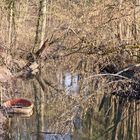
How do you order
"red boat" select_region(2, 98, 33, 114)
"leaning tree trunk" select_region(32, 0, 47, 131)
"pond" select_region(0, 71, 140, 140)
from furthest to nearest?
"leaning tree trunk" select_region(32, 0, 47, 131) < "red boat" select_region(2, 98, 33, 114) < "pond" select_region(0, 71, 140, 140)

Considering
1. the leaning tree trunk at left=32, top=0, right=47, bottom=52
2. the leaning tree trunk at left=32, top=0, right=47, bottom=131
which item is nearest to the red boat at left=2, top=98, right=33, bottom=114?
the leaning tree trunk at left=32, top=0, right=47, bottom=131

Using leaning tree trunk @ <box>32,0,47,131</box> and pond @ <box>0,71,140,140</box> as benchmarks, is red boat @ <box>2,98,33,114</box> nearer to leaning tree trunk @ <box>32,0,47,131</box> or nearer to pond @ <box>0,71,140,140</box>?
pond @ <box>0,71,140,140</box>

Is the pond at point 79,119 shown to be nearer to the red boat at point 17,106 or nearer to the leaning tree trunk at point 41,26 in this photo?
the red boat at point 17,106

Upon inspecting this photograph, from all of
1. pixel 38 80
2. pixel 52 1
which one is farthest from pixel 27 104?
pixel 52 1

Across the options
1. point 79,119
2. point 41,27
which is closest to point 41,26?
point 41,27

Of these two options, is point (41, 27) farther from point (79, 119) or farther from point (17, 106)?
point (79, 119)

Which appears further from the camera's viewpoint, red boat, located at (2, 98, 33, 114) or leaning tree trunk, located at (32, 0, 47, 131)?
leaning tree trunk, located at (32, 0, 47, 131)

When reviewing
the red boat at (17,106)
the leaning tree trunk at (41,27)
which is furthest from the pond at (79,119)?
the leaning tree trunk at (41,27)

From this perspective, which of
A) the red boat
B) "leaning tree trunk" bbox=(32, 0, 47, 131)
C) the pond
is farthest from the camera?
"leaning tree trunk" bbox=(32, 0, 47, 131)

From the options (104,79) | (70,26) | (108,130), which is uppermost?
(70,26)

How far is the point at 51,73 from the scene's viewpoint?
2108cm

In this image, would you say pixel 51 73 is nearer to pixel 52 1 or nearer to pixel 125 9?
pixel 125 9

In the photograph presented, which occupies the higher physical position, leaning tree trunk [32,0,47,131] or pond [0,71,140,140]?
leaning tree trunk [32,0,47,131]

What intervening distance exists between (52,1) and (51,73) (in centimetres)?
723
